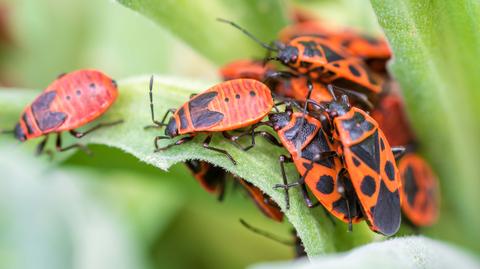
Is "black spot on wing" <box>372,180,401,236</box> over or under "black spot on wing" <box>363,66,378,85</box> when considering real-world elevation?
under

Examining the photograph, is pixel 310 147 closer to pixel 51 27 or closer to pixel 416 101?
pixel 416 101

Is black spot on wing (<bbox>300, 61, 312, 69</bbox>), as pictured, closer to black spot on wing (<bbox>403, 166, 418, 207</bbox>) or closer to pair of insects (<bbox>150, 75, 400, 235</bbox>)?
pair of insects (<bbox>150, 75, 400, 235</bbox>)

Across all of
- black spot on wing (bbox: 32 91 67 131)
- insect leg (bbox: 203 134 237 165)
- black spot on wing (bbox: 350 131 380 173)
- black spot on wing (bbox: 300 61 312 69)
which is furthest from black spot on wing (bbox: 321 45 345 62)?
black spot on wing (bbox: 32 91 67 131)

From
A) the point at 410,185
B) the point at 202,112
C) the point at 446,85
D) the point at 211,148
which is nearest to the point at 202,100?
the point at 202,112

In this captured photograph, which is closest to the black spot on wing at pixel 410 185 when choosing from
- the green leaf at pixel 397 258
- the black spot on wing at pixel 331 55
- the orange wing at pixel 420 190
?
the orange wing at pixel 420 190

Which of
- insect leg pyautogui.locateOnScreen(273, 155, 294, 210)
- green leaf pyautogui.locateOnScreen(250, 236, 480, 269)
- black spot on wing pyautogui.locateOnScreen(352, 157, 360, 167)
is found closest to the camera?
green leaf pyautogui.locateOnScreen(250, 236, 480, 269)
